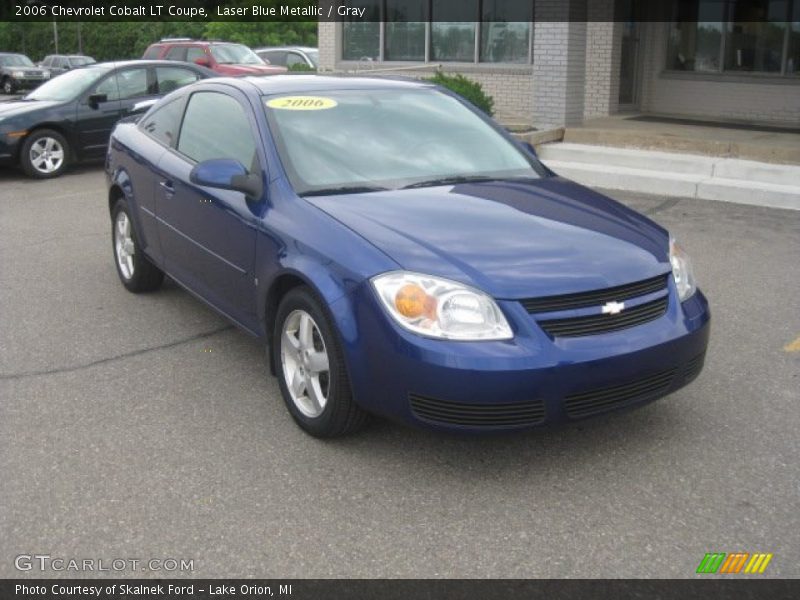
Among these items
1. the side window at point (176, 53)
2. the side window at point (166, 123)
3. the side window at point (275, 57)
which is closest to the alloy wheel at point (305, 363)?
the side window at point (166, 123)

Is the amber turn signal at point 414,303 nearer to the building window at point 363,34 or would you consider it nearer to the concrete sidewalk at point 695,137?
the concrete sidewalk at point 695,137

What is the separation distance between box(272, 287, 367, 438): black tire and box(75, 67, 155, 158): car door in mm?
9590

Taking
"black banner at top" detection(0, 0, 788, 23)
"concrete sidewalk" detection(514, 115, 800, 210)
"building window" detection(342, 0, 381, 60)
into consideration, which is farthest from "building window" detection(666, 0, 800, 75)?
"building window" detection(342, 0, 381, 60)

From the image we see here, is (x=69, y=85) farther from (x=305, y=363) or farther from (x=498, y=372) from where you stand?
(x=498, y=372)

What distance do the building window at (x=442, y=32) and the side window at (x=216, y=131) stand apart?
10738 mm

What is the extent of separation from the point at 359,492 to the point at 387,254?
970 mm

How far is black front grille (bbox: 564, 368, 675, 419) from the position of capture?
3634 millimetres

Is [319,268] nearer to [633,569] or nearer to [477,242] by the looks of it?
[477,242]

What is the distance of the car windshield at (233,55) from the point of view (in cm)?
2036

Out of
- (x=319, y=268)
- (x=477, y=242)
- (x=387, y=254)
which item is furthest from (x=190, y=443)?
(x=477, y=242)

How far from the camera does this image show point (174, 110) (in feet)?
19.6

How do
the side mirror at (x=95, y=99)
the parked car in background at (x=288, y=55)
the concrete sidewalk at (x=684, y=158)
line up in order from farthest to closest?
the parked car in background at (x=288, y=55), the side mirror at (x=95, y=99), the concrete sidewalk at (x=684, y=158)
